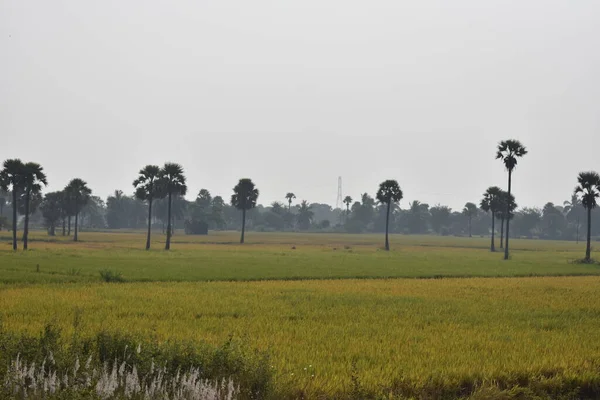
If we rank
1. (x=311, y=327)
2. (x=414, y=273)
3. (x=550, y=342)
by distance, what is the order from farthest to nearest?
(x=414, y=273)
(x=311, y=327)
(x=550, y=342)

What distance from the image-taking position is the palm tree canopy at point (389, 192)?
349ft

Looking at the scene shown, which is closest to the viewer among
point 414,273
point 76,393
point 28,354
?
point 76,393

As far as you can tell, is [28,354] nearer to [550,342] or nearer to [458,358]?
[458,358]

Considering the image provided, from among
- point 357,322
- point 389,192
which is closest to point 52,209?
point 389,192

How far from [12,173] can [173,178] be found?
71.6 feet

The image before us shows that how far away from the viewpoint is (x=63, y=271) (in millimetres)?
36125

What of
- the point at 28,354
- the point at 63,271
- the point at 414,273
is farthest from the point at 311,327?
the point at 414,273

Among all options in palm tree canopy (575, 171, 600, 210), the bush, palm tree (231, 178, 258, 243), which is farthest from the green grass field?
palm tree (231, 178, 258, 243)

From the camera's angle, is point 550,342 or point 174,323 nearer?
point 550,342

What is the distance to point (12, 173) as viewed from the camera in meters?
75.3

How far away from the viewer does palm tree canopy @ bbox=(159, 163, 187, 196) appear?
3425 inches

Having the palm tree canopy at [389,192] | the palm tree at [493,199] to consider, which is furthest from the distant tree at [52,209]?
the palm tree at [493,199]

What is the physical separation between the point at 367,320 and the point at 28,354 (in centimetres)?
1144

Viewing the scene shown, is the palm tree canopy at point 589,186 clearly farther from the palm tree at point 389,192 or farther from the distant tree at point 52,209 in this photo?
the distant tree at point 52,209
